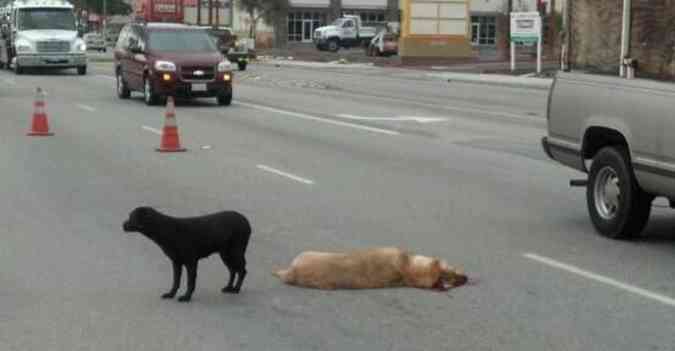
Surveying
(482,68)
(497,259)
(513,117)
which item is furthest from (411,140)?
(482,68)

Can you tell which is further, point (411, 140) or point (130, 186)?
point (411, 140)

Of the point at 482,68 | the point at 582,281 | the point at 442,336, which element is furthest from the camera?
the point at 482,68

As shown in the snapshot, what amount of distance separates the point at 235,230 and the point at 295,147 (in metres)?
10.8

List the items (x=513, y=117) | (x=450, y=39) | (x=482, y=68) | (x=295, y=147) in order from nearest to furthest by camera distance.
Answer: (x=295, y=147), (x=513, y=117), (x=482, y=68), (x=450, y=39)

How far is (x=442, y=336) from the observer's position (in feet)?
23.0

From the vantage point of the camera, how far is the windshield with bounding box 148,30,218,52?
28219 mm

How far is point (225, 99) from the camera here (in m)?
28.2

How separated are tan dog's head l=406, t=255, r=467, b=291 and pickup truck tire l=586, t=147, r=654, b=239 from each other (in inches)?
89.9

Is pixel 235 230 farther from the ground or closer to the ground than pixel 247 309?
farther from the ground

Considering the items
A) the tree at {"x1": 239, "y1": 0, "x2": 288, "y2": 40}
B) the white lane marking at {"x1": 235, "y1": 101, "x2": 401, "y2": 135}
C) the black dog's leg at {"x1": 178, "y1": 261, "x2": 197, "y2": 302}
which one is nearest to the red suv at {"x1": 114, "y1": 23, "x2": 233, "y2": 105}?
the white lane marking at {"x1": 235, "y1": 101, "x2": 401, "y2": 135}

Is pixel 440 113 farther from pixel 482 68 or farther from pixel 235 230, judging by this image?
pixel 482 68

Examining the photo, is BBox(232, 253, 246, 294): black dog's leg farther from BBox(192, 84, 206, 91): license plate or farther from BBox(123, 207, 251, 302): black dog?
BBox(192, 84, 206, 91): license plate

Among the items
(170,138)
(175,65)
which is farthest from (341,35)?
(170,138)

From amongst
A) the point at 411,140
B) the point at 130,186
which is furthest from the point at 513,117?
the point at 130,186
